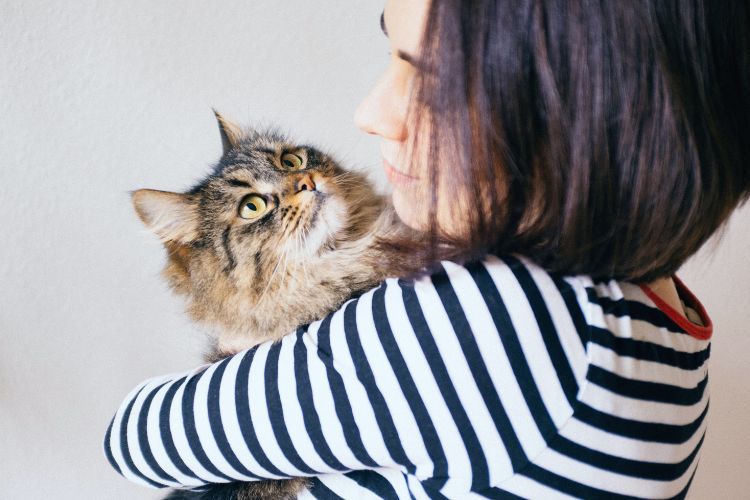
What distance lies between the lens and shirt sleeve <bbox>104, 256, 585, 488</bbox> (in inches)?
20.6

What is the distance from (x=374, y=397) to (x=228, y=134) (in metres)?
0.75

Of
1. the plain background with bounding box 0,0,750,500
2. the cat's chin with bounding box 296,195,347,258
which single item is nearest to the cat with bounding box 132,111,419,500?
the cat's chin with bounding box 296,195,347,258

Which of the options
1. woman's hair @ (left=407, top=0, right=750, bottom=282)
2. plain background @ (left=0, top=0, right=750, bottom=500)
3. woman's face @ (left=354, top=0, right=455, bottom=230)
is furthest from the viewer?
plain background @ (left=0, top=0, right=750, bottom=500)

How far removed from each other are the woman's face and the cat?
23 centimetres

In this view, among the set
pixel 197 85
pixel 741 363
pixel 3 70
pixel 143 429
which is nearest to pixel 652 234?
pixel 143 429

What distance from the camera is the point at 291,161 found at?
3.48ft

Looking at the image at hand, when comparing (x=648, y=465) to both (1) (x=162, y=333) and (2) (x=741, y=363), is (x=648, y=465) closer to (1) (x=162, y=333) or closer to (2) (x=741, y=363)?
(1) (x=162, y=333)

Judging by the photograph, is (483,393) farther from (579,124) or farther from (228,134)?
(228,134)

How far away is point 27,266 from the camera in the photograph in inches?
43.4

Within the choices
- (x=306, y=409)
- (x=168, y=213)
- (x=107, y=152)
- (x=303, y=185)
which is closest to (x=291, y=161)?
(x=303, y=185)

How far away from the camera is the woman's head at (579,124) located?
469mm

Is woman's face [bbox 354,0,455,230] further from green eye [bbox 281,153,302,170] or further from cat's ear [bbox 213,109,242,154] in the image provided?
cat's ear [bbox 213,109,242,154]

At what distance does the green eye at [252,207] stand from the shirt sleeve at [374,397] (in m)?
0.35

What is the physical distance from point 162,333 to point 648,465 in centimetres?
111
